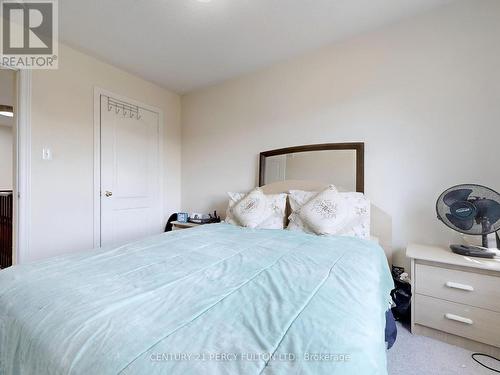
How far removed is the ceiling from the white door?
2.13 ft

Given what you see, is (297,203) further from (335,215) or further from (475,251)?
(475,251)

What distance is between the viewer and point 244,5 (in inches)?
74.5

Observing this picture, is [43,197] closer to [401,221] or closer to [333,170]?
[333,170]

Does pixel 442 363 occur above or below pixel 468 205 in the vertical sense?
below

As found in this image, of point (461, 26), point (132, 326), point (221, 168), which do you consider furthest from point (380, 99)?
point (132, 326)

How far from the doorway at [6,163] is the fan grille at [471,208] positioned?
3.68 meters

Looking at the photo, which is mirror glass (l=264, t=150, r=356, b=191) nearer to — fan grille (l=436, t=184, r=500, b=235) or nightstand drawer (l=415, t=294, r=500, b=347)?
fan grille (l=436, t=184, r=500, b=235)

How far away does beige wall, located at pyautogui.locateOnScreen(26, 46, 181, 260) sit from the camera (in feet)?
7.34

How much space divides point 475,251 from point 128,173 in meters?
3.49

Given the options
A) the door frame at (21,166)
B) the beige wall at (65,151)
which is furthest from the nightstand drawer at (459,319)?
the door frame at (21,166)

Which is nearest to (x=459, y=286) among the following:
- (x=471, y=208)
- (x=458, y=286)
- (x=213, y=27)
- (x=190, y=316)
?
(x=458, y=286)

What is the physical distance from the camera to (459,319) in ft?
5.04

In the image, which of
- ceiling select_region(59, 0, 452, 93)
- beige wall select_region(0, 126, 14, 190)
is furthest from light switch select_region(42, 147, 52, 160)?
beige wall select_region(0, 126, 14, 190)

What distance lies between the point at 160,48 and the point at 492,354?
3699 mm
